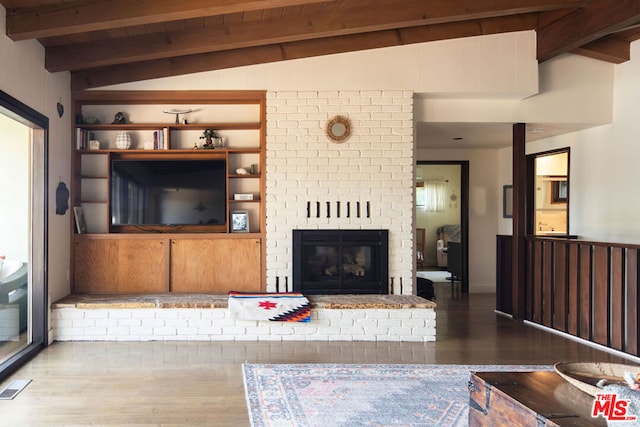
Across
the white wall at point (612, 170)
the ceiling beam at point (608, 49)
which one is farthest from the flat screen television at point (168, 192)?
the white wall at point (612, 170)

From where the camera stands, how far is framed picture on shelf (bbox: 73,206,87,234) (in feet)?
16.0

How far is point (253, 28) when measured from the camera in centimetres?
414

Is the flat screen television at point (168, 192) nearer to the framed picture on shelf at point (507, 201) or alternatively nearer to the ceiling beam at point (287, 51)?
the ceiling beam at point (287, 51)

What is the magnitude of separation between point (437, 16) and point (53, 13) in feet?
9.92

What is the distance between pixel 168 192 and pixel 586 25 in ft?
14.4

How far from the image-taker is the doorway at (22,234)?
148 inches

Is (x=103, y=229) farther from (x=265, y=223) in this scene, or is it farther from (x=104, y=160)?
(x=265, y=223)

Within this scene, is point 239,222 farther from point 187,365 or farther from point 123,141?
point 187,365

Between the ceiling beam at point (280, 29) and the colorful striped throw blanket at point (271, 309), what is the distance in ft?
7.70

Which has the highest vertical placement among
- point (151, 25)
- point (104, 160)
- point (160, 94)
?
point (151, 25)

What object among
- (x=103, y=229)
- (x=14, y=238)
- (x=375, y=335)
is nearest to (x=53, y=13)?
(x=14, y=238)

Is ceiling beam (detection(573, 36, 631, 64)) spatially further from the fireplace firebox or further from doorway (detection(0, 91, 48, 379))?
doorway (detection(0, 91, 48, 379))

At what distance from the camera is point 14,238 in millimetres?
3881

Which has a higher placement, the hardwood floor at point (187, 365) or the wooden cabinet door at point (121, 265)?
the wooden cabinet door at point (121, 265)
